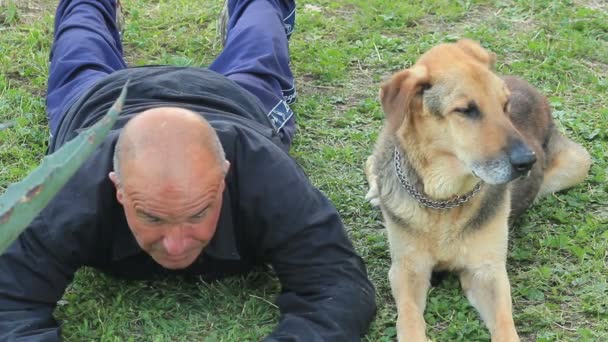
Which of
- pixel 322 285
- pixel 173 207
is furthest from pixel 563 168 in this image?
pixel 173 207

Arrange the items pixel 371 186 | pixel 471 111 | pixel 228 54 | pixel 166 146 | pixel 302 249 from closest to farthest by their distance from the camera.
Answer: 1. pixel 166 146
2. pixel 302 249
3. pixel 471 111
4. pixel 371 186
5. pixel 228 54

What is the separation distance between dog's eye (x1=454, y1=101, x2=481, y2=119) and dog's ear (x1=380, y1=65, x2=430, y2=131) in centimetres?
23

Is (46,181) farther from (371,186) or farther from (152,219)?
(371,186)

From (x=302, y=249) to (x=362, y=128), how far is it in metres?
2.25

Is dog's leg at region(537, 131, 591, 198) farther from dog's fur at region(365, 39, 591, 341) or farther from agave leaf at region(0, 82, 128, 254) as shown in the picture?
agave leaf at region(0, 82, 128, 254)

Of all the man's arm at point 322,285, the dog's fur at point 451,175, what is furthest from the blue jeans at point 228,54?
the man's arm at point 322,285

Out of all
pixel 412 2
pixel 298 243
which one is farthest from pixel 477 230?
pixel 412 2

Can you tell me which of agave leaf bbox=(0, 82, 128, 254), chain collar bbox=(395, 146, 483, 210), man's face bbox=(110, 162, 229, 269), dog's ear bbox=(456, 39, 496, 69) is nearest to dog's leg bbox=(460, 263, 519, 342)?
chain collar bbox=(395, 146, 483, 210)

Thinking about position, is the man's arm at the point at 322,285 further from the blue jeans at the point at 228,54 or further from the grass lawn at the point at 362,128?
the blue jeans at the point at 228,54

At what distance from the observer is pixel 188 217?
3.09 meters

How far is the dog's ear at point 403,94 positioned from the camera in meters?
3.80

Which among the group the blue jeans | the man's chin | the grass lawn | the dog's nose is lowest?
the grass lawn

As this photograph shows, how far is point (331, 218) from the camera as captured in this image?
3.64m

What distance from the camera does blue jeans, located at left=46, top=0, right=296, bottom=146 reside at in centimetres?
501
